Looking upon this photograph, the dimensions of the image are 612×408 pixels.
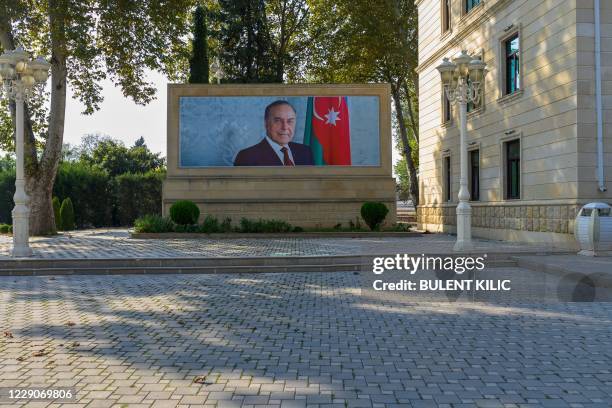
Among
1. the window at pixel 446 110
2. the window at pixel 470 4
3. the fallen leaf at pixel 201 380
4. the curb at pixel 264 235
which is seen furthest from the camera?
the window at pixel 446 110

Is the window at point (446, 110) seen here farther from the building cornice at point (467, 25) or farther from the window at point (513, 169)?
the window at point (513, 169)

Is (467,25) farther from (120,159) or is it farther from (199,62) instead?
(120,159)

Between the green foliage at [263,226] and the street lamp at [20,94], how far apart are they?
28.9ft

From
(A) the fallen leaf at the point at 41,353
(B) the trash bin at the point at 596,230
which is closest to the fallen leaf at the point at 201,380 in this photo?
(A) the fallen leaf at the point at 41,353

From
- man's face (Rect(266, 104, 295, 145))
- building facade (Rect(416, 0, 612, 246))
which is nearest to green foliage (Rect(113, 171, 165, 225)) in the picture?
man's face (Rect(266, 104, 295, 145))

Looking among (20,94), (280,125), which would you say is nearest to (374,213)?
(280,125)

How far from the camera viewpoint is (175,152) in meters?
24.0

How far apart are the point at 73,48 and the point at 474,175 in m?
17.1

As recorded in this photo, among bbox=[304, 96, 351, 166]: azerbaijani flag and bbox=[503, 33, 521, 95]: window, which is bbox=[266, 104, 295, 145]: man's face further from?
bbox=[503, 33, 521, 95]: window

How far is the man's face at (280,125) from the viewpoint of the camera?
24.0 m

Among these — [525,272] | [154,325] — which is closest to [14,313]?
[154,325]

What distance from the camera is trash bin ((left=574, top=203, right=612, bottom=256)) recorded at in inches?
503

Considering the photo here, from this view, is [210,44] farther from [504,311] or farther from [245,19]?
[504,311]

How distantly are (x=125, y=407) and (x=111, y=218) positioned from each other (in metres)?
32.4
